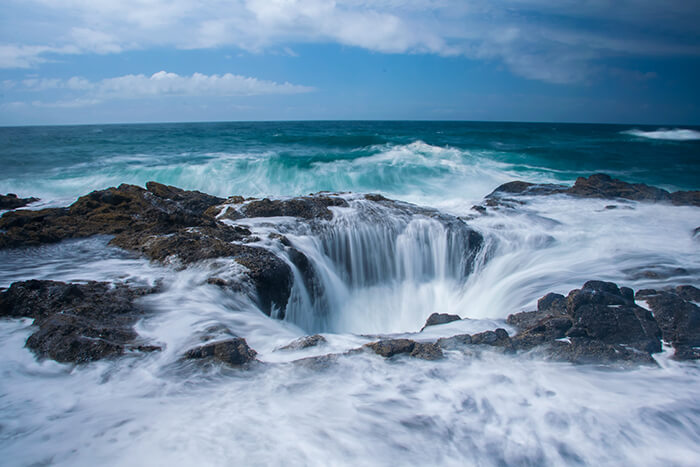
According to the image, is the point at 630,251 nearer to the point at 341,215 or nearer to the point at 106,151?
the point at 341,215

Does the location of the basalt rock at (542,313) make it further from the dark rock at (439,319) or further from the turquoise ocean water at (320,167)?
the turquoise ocean water at (320,167)

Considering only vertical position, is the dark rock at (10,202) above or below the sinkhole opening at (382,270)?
above

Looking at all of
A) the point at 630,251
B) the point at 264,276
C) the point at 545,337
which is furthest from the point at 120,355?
the point at 630,251

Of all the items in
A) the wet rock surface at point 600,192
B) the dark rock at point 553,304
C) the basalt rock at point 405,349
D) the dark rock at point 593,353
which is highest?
the wet rock surface at point 600,192

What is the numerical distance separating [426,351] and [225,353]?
183 cm

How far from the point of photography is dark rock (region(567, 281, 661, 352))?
3822 mm

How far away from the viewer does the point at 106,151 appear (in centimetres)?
2662

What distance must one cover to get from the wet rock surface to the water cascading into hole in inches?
141

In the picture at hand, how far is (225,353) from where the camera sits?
328 centimetres

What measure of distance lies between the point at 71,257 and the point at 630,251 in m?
9.03

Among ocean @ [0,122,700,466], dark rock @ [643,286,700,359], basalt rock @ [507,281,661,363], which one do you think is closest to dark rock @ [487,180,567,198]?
ocean @ [0,122,700,466]

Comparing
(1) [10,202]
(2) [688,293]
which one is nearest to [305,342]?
(2) [688,293]

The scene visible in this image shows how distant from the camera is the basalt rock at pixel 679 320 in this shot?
12.3 feet

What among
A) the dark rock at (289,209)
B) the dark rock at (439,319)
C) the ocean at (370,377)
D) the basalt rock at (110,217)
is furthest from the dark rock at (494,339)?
the basalt rock at (110,217)
